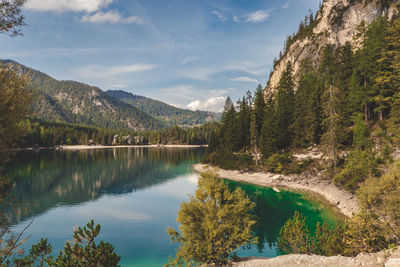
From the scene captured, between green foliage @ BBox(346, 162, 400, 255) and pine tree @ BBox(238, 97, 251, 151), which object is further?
pine tree @ BBox(238, 97, 251, 151)

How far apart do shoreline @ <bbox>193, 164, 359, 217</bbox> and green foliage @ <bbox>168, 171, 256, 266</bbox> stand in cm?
974

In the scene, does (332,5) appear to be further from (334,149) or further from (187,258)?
(187,258)

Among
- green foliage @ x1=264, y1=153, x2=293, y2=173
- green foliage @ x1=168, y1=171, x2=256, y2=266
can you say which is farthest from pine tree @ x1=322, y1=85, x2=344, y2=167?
green foliage @ x1=168, y1=171, x2=256, y2=266

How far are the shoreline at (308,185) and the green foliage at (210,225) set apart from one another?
974cm

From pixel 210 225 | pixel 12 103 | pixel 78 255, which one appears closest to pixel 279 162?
pixel 210 225

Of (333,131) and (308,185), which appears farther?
(308,185)

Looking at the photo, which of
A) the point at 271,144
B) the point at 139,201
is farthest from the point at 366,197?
the point at 271,144

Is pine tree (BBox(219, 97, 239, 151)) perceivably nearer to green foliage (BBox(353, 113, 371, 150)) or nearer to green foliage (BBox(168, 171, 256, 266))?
green foliage (BBox(353, 113, 371, 150))

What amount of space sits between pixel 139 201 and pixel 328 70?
271ft

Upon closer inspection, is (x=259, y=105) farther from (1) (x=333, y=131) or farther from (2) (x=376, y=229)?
(2) (x=376, y=229)

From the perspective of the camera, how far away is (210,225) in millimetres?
A: 16750

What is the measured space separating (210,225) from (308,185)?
39.5 meters

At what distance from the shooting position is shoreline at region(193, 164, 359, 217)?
3553 cm

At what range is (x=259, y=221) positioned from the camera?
113ft
